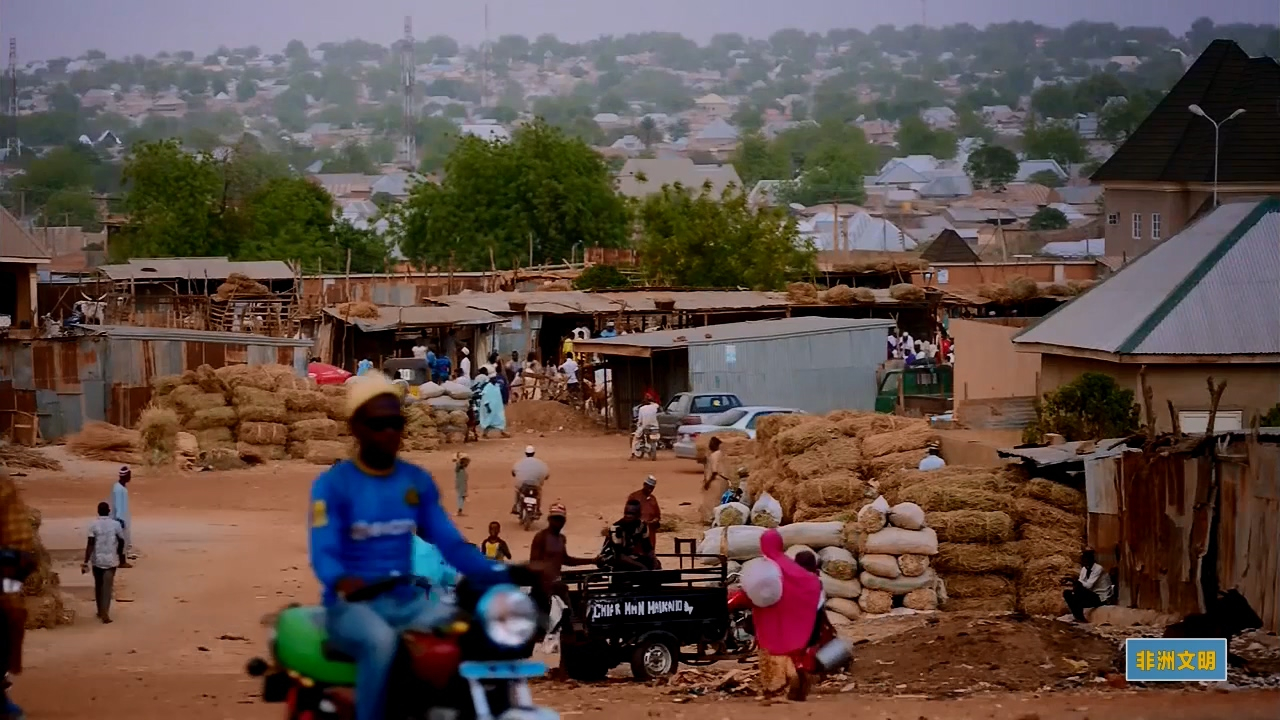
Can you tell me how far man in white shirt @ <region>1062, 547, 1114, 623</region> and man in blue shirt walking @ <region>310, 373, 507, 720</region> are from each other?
1179 cm

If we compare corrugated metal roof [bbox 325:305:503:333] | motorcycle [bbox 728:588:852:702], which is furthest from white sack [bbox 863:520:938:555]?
corrugated metal roof [bbox 325:305:503:333]

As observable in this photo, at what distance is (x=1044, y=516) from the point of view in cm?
1936

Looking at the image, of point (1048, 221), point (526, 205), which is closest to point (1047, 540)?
point (526, 205)

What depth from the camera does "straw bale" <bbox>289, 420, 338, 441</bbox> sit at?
36906 mm

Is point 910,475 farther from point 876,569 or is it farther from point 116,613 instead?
point 116,613

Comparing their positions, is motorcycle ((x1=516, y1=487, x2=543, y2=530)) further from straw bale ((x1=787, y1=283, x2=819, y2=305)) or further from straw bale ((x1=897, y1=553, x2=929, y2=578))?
straw bale ((x1=787, y1=283, x2=819, y2=305))

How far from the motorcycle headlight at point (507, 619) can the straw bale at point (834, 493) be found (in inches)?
587

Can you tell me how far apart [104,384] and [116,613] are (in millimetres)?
19676

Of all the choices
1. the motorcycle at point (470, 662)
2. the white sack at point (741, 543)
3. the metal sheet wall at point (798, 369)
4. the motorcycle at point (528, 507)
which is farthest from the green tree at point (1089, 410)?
the motorcycle at point (470, 662)

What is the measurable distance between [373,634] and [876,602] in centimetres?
1236

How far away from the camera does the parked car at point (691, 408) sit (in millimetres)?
38000

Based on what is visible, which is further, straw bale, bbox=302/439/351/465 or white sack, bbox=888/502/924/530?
straw bale, bbox=302/439/351/465

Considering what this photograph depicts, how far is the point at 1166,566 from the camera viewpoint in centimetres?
1723

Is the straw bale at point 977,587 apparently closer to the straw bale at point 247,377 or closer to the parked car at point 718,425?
the parked car at point 718,425
